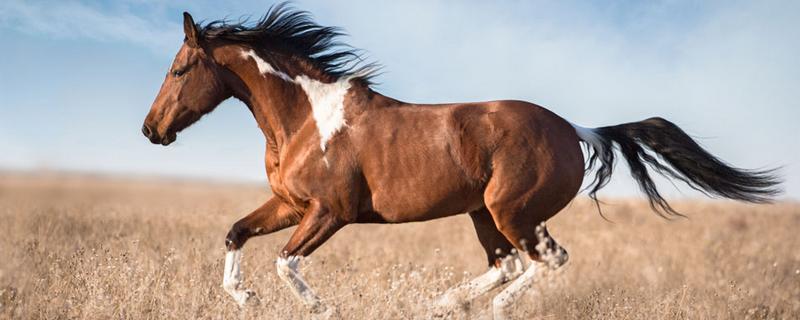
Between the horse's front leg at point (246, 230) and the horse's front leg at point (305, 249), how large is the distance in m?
0.34

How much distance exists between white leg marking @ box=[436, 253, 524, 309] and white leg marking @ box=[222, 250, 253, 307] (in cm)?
139

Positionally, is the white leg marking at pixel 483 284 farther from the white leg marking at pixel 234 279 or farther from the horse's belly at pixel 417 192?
the white leg marking at pixel 234 279

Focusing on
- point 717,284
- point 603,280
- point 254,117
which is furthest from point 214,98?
point 717,284

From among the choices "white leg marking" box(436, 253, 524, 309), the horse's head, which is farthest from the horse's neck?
"white leg marking" box(436, 253, 524, 309)

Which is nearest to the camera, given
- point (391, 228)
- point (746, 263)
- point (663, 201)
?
point (663, 201)

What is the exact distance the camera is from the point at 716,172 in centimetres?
634

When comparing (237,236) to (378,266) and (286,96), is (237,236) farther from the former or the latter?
(378,266)

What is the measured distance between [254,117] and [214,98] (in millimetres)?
342

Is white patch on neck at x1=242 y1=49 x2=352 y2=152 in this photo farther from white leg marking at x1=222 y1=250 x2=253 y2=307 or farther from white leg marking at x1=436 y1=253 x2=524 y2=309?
white leg marking at x1=436 y1=253 x2=524 y2=309

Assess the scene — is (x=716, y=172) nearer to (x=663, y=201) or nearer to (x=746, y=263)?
(x=663, y=201)

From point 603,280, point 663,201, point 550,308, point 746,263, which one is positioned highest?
point 663,201

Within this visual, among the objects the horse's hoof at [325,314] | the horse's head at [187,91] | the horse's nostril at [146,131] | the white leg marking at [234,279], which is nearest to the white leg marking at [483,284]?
the horse's hoof at [325,314]

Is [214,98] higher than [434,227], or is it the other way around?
[214,98]

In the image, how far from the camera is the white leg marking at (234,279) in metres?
5.21
